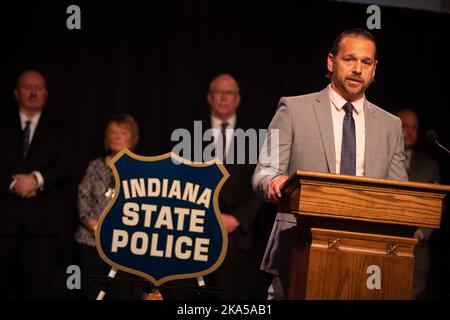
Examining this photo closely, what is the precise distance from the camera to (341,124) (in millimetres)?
2939

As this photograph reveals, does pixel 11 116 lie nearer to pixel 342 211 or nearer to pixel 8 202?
pixel 8 202

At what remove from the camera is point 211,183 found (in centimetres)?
362

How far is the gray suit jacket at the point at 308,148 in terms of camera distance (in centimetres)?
286

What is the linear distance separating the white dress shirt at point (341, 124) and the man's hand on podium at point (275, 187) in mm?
317

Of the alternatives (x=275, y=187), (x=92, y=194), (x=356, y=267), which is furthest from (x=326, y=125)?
(x=92, y=194)

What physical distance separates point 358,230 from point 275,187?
1.10 ft

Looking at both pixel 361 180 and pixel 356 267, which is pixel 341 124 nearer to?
pixel 361 180

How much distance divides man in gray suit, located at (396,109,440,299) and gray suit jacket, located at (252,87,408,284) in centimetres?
224

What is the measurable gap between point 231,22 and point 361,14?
1.01m

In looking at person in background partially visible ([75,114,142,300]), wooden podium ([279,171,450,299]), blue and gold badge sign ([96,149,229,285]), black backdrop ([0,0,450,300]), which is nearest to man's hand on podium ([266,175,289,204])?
wooden podium ([279,171,450,299])

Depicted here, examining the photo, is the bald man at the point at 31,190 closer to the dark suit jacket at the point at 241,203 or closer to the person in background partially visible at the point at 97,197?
the person in background partially visible at the point at 97,197

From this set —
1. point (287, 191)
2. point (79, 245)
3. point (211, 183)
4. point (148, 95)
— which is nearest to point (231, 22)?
point (148, 95)

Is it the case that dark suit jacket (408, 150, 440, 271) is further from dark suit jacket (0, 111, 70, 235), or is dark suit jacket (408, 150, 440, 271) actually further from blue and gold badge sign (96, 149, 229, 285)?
dark suit jacket (0, 111, 70, 235)

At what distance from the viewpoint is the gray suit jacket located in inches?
113
